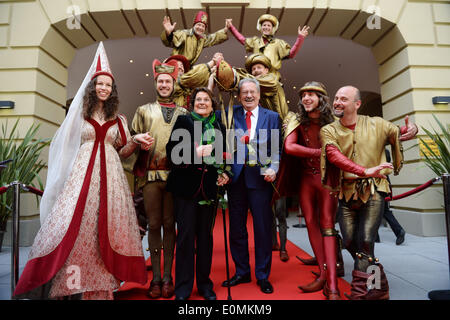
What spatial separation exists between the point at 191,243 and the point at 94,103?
1264 millimetres

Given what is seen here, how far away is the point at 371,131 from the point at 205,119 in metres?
1.21

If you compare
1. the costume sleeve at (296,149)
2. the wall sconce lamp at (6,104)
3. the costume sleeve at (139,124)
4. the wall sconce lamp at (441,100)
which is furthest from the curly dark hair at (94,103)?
the wall sconce lamp at (441,100)

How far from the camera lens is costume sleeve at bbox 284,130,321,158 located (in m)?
2.15

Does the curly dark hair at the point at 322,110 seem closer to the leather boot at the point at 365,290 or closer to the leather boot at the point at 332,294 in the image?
the leather boot at the point at 365,290

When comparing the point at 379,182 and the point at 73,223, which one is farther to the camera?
the point at 379,182

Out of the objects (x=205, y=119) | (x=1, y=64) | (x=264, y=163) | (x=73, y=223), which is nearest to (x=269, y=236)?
(x=264, y=163)

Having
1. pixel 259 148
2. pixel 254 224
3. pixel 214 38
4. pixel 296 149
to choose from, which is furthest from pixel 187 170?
pixel 214 38

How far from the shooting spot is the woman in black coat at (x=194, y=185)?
2045mm

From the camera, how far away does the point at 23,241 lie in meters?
4.23

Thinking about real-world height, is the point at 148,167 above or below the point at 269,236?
above

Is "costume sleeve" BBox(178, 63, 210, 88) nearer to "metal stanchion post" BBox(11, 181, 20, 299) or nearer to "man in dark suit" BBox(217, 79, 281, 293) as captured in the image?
"man in dark suit" BBox(217, 79, 281, 293)

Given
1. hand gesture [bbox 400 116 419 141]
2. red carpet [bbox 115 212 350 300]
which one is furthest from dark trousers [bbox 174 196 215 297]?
hand gesture [bbox 400 116 419 141]
